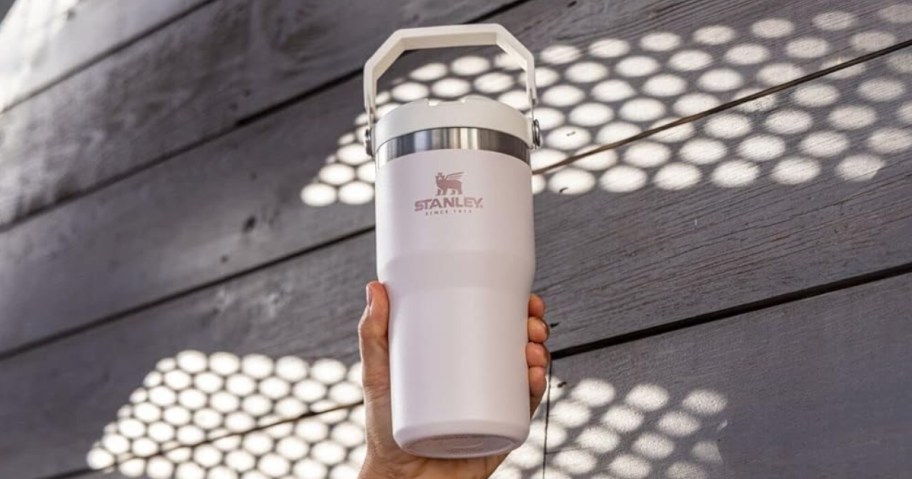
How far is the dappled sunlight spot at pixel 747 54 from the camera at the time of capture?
120 centimetres

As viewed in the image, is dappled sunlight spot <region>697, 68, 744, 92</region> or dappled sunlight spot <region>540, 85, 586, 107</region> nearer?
dappled sunlight spot <region>697, 68, 744, 92</region>

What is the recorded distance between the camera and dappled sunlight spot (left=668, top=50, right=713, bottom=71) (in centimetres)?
124

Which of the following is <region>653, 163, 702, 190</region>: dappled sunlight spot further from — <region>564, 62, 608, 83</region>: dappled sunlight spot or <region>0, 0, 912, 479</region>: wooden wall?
<region>564, 62, 608, 83</region>: dappled sunlight spot

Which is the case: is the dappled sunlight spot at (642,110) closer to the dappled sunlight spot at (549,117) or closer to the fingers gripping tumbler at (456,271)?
the dappled sunlight spot at (549,117)

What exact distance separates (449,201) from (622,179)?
1.37ft

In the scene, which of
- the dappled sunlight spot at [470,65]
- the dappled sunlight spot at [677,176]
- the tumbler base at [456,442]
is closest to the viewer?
the tumbler base at [456,442]

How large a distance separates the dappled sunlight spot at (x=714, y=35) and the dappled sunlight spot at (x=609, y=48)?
9 cm

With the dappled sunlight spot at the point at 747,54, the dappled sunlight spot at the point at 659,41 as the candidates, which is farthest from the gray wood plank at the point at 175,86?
the dappled sunlight spot at the point at 747,54

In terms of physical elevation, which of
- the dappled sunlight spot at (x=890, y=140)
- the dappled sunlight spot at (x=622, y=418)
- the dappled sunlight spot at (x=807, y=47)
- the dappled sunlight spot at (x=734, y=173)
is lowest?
the dappled sunlight spot at (x=622, y=418)

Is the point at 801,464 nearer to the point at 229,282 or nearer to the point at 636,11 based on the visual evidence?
the point at 636,11

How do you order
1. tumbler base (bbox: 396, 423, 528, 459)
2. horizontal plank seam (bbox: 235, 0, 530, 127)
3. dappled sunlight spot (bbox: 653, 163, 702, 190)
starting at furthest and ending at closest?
horizontal plank seam (bbox: 235, 0, 530, 127) → dappled sunlight spot (bbox: 653, 163, 702, 190) → tumbler base (bbox: 396, 423, 528, 459)

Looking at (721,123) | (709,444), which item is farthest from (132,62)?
(709,444)

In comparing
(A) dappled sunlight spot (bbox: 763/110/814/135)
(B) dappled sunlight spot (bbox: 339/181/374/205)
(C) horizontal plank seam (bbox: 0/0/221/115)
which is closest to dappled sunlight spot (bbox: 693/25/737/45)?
(A) dappled sunlight spot (bbox: 763/110/814/135)

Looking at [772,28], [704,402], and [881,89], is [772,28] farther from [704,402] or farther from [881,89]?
[704,402]
